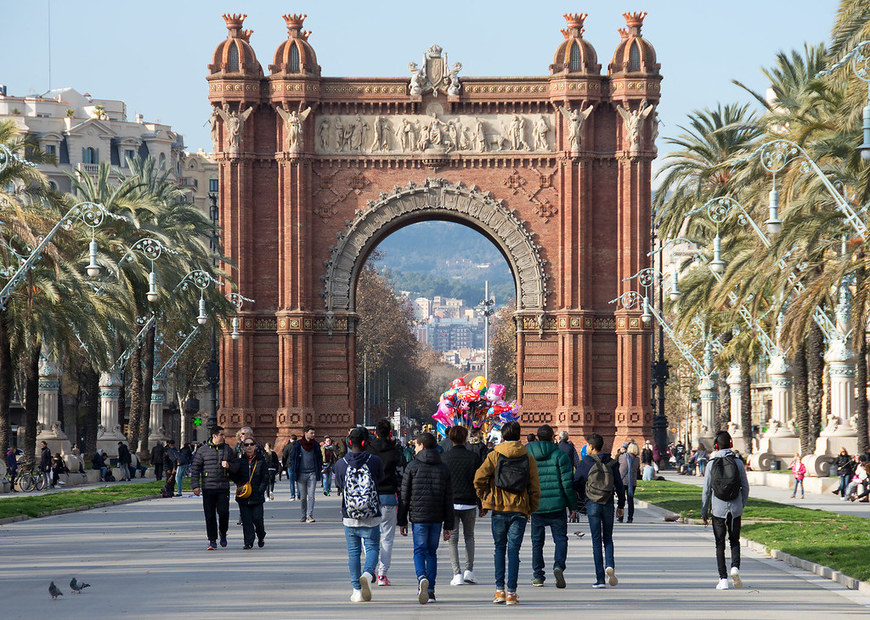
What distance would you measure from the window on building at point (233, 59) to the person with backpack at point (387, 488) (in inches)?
1581

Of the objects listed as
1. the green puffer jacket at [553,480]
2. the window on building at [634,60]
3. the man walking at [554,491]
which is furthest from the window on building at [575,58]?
the green puffer jacket at [553,480]

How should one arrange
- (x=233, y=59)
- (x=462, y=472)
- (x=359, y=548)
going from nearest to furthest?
(x=359, y=548)
(x=462, y=472)
(x=233, y=59)

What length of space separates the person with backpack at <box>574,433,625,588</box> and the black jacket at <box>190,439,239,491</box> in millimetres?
5354

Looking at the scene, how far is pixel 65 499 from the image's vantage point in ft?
115

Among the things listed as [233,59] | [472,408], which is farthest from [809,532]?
[233,59]

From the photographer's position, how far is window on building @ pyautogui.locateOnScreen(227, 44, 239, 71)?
57000 mm

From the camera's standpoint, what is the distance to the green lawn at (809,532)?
1947 centimetres

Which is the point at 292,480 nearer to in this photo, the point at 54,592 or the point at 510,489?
the point at 510,489

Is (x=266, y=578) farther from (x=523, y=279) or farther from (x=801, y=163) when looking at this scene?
(x=523, y=279)

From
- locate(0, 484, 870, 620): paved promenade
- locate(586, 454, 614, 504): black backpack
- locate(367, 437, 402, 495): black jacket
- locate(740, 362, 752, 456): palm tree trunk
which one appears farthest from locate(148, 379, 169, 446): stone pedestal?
locate(586, 454, 614, 504): black backpack

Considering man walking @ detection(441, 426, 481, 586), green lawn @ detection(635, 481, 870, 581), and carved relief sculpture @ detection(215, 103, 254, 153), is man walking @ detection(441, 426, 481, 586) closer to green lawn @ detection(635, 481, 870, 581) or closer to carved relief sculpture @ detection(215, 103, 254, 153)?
green lawn @ detection(635, 481, 870, 581)

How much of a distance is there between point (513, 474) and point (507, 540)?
78cm

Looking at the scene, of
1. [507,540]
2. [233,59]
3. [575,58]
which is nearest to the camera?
[507,540]

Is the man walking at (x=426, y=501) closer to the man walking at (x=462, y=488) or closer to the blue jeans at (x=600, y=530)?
the man walking at (x=462, y=488)
